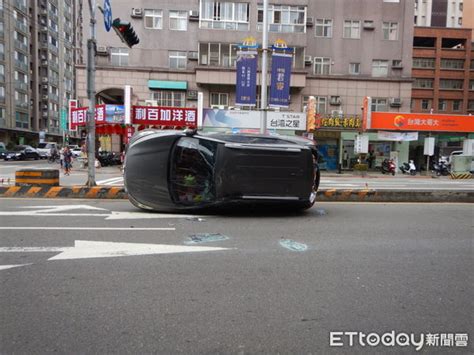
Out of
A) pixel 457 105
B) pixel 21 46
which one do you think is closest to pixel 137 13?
pixel 21 46

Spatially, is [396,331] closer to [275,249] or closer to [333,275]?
[333,275]

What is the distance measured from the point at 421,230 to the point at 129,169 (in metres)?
6.15

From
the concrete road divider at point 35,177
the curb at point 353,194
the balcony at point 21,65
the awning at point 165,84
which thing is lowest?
the curb at point 353,194

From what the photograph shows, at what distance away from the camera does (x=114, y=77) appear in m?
28.3

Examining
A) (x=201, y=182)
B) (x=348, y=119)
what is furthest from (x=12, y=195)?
(x=348, y=119)

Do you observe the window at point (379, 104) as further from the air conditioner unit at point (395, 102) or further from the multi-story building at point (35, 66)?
the multi-story building at point (35, 66)

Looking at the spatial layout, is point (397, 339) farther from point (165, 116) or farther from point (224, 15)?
point (224, 15)

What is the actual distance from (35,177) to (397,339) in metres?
10.5

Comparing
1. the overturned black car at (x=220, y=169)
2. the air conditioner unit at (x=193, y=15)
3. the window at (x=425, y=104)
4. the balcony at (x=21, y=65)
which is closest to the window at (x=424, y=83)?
the window at (x=425, y=104)

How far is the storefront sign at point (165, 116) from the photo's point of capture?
82.7ft

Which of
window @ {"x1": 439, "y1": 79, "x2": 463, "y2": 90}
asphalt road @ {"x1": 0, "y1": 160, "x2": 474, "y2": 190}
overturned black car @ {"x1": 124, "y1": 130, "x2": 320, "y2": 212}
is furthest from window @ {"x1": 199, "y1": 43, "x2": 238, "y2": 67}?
window @ {"x1": 439, "y1": 79, "x2": 463, "y2": 90}

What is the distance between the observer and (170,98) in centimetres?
2886

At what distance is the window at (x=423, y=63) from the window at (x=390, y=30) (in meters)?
32.8

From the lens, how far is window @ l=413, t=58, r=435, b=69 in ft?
190
